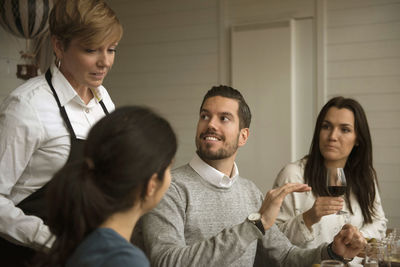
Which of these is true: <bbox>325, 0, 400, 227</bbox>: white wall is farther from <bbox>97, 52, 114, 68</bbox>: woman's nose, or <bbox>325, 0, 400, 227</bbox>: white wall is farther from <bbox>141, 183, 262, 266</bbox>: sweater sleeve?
<bbox>97, 52, 114, 68</bbox>: woman's nose

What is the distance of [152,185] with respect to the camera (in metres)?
1.19

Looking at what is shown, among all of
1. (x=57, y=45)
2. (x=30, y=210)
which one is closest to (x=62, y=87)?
(x=57, y=45)

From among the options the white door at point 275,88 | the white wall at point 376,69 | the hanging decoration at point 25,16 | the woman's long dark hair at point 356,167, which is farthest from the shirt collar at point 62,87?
the white wall at point 376,69

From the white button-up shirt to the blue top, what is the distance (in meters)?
0.51

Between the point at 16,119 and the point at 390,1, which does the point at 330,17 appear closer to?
the point at 390,1

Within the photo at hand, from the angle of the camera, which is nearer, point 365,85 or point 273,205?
point 273,205

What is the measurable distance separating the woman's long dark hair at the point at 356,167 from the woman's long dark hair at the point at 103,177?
1845 millimetres

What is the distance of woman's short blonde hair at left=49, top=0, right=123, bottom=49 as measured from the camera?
1.60 meters

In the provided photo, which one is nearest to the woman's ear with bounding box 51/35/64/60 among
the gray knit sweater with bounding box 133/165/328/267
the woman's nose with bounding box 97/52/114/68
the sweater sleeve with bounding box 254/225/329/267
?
the woman's nose with bounding box 97/52/114/68

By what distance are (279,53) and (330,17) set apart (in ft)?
1.80

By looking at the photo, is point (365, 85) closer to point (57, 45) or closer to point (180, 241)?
point (180, 241)

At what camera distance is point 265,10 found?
4.66 metres

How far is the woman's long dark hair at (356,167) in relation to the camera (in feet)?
9.14

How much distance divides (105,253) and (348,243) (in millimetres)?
1098
